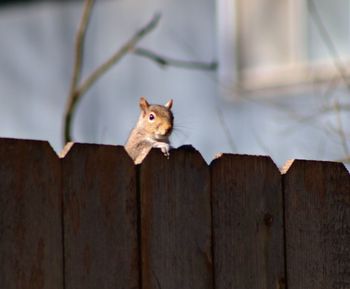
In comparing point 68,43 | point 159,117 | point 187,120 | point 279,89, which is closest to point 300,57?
point 279,89

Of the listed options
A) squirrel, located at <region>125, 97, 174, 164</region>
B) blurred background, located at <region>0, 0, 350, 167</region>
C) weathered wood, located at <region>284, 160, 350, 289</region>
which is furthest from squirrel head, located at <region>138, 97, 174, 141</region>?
blurred background, located at <region>0, 0, 350, 167</region>

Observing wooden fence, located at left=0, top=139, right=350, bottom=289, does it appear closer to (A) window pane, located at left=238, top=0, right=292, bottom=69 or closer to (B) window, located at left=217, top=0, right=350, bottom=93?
Result: (B) window, located at left=217, top=0, right=350, bottom=93

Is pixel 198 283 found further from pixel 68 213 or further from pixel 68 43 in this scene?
pixel 68 43

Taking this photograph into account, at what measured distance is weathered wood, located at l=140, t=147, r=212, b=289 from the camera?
2676 millimetres

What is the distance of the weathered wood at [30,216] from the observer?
7.75 feet

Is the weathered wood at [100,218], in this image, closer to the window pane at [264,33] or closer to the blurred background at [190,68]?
the blurred background at [190,68]

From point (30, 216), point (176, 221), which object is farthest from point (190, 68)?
point (30, 216)

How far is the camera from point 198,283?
2.79 metres

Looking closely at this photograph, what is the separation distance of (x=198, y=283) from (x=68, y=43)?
8098 mm

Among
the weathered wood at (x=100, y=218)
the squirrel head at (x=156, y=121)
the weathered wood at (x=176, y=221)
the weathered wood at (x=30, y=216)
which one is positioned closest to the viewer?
the weathered wood at (x=30, y=216)

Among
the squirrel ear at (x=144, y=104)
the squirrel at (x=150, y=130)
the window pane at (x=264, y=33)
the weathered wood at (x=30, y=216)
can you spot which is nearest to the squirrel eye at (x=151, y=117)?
the squirrel at (x=150, y=130)

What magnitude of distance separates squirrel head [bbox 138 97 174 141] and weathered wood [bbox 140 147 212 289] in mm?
1246

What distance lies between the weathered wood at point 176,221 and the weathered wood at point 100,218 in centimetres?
4

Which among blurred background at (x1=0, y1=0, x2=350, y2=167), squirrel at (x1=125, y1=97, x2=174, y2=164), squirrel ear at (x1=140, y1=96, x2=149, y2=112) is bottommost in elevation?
squirrel at (x1=125, y1=97, x2=174, y2=164)
